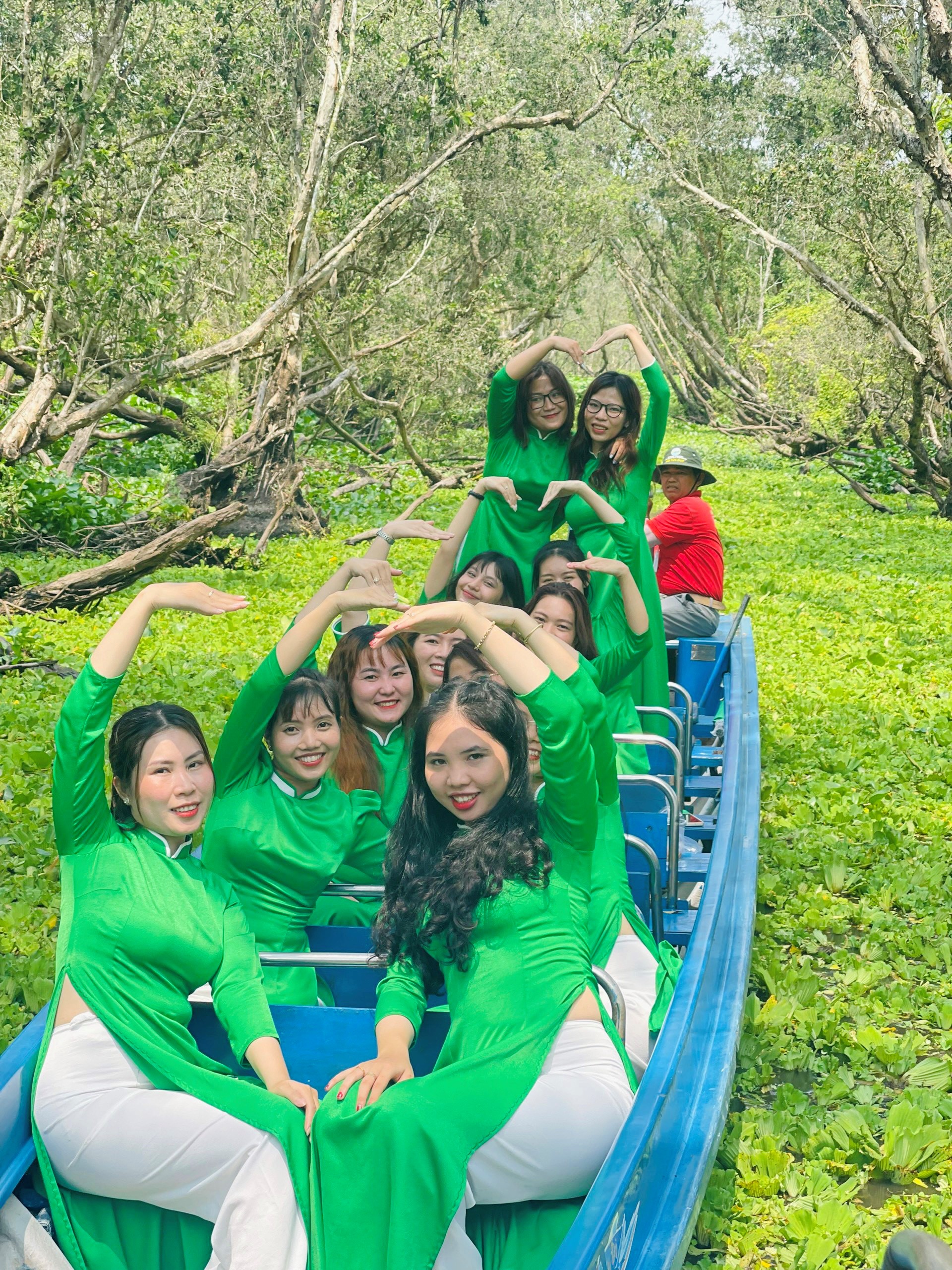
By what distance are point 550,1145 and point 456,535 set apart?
3.23 metres

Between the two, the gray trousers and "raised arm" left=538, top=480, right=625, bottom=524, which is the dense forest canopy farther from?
"raised arm" left=538, top=480, right=625, bottom=524

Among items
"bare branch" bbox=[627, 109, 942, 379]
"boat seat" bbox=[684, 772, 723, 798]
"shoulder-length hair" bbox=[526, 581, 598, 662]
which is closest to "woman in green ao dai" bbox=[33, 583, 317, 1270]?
"shoulder-length hair" bbox=[526, 581, 598, 662]

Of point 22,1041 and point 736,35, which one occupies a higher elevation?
point 736,35

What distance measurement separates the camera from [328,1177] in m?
2.50

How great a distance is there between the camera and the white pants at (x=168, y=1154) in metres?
2.47

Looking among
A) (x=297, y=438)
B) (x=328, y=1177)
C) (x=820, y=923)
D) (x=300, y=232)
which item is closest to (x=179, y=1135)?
(x=328, y=1177)

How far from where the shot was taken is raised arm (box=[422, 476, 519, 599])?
5469mm

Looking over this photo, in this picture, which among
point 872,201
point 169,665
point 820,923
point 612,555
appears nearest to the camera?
point 820,923

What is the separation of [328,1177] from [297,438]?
1855 centimetres

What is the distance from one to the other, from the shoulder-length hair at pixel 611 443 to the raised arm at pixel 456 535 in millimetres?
356

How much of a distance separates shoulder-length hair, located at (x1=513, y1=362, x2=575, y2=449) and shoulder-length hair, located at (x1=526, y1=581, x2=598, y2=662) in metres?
1.48

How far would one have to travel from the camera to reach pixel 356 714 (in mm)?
4059

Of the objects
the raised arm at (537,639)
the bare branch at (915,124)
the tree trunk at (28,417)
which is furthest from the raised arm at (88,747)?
the bare branch at (915,124)

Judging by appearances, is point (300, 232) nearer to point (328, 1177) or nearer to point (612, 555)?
point (612, 555)
